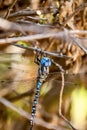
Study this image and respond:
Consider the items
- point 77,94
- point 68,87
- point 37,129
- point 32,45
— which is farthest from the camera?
point 77,94

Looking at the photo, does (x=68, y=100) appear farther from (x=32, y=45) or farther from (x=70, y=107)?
(x=32, y=45)

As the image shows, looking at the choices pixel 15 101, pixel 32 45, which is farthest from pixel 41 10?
pixel 15 101

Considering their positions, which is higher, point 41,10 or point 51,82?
point 41,10

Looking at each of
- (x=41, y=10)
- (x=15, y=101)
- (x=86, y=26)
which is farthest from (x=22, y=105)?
(x=86, y=26)

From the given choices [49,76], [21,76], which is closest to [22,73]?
[21,76]

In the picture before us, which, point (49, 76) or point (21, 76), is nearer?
point (21, 76)

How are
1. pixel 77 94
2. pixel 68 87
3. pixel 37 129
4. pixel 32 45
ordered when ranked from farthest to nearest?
pixel 77 94
pixel 37 129
pixel 68 87
pixel 32 45

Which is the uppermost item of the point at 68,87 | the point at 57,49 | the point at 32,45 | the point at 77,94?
the point at 32,45

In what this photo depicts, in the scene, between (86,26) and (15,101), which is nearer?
(15,101)

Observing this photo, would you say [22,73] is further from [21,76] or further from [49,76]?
[49,76]

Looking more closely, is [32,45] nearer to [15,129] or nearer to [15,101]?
[15,101]
